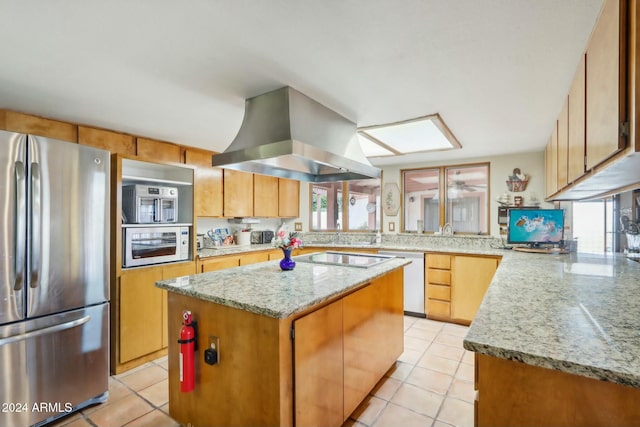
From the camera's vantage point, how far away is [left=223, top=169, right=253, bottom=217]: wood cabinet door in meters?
3.93

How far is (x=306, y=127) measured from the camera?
79.7 inches

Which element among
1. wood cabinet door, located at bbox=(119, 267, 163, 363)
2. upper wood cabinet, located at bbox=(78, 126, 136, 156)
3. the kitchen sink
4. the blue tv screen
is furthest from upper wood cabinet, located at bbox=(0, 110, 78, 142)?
the blue tv screen

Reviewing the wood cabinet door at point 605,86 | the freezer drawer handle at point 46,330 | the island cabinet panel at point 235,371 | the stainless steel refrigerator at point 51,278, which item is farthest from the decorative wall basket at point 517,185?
the freezer drawer handle at point 46,330

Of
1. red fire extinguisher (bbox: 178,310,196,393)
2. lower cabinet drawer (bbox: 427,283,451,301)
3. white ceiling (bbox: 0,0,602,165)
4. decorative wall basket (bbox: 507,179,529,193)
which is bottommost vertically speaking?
lower cabinet drawer (bbox: 427,283,451,301)

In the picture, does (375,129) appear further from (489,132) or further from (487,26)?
(487,26)

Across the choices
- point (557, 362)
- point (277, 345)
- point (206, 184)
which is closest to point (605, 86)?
point (557, 362)

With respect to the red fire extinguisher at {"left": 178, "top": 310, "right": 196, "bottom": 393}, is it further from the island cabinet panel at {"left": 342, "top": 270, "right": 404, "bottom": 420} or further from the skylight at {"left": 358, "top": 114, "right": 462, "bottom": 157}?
the skylight at {"left": 358, "top": 114, "right": 462, "bottom": 157}

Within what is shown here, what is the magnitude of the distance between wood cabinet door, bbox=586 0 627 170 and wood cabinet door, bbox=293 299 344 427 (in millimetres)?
1397

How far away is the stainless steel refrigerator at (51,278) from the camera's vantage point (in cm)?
175

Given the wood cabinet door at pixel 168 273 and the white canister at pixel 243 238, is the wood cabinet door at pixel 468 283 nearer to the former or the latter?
the white canister at pixel 243 238

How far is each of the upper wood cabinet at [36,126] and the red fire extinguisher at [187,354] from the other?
2.19 metres

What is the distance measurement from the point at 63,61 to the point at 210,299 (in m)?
1.54

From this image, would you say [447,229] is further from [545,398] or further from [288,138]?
[545,398]

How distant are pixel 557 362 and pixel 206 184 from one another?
3.61 m
